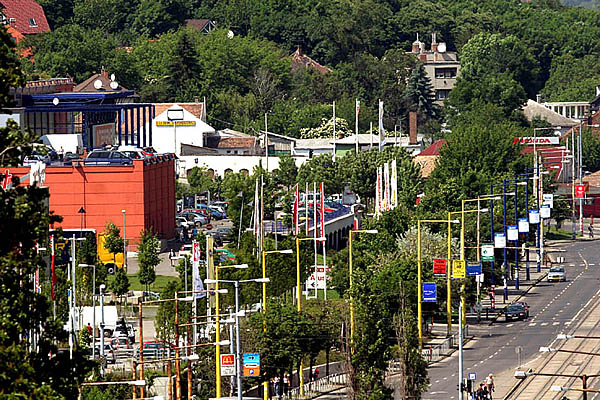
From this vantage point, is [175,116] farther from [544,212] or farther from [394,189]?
[394,189]

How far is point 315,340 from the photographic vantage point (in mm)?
80188

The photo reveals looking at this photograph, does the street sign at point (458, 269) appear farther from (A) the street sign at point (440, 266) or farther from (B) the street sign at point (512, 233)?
(B) the street sign at point (512, 233)

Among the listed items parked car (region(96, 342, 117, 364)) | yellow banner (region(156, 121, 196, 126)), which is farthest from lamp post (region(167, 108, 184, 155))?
parked car (region(96, 342, 117, 364))

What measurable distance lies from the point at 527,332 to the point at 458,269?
9004 mm

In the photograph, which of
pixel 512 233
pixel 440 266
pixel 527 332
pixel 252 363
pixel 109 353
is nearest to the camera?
pixel 252 363

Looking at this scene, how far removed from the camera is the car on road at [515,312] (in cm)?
10319

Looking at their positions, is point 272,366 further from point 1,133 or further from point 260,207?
point 1,133

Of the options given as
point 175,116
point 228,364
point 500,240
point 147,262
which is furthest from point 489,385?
point 175,116

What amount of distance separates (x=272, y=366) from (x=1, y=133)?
3997 cm

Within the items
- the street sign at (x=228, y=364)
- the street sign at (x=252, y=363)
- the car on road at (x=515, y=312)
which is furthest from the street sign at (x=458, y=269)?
the street sign at (x=228, y=364)

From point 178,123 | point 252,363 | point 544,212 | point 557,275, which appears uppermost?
point 178,123

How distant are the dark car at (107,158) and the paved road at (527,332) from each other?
34.6 meters

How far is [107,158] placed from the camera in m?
129

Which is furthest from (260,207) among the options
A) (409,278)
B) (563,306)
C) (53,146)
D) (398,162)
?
(398,162)
